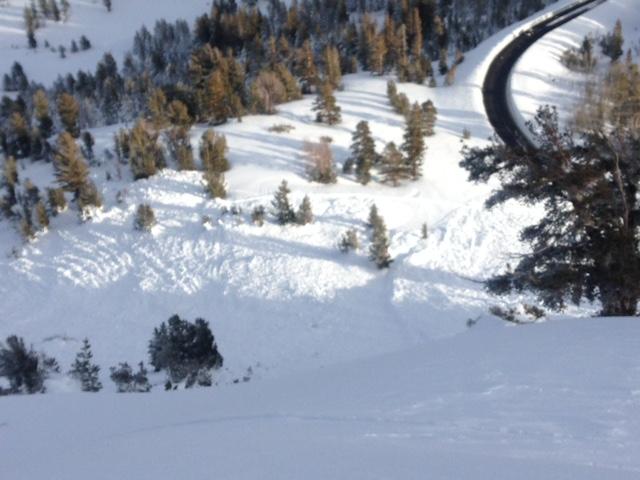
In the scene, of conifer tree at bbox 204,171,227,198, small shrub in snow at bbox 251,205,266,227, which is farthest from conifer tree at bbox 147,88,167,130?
small shrub in snow at bbox 251,205,266,227

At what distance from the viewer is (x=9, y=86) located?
193 feet

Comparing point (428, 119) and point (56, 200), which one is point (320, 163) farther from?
point (56, 200)

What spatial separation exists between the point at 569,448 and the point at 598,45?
46.8m

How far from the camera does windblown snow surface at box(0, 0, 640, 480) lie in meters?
3.35

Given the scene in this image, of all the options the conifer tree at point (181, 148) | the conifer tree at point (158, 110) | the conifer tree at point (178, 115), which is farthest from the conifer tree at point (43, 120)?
the conifer tree at point (181, 148)

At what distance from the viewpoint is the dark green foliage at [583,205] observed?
8422mm

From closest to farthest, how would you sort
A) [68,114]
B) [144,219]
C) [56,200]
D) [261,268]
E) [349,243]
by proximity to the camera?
[261,268] < [349,243] < [144,219] < [56,200] < [68,114]

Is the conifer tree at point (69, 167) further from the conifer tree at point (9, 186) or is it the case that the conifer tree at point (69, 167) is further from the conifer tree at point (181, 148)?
the conifer tree at point (181, 148)

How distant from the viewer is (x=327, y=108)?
105 ft

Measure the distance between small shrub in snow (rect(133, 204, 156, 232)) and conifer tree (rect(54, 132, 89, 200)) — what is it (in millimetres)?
3838

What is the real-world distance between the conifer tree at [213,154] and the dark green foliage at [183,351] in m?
13.6

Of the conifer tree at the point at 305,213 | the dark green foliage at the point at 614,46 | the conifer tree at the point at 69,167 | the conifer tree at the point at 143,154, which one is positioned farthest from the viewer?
the dark green foliage at the point at 614,46

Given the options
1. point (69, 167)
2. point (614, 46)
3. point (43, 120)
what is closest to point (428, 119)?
point (614, 46)

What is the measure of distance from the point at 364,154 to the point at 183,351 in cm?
1560
